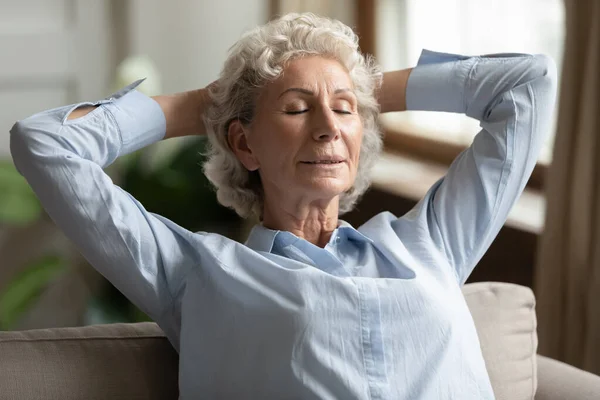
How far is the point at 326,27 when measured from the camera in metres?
1.82

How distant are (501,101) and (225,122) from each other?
0.55m

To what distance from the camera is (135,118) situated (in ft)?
5.82

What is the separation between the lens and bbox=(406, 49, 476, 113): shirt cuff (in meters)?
1.93

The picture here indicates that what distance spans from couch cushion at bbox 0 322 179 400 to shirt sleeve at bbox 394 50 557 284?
576 millimetres

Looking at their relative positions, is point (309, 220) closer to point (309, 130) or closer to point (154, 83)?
point (309, 130)

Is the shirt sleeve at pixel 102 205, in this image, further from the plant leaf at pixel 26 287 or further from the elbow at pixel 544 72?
the plant leaf at pixel 26 287

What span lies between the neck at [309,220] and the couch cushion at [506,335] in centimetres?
37

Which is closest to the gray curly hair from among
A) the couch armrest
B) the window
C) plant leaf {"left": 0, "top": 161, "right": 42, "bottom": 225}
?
the couch armrest

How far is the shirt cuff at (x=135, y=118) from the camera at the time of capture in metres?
1.77

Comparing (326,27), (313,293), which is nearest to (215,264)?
(313,293)

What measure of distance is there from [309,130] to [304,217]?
18cm

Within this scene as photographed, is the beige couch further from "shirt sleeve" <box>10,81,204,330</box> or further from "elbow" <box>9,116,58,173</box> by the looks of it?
"elbow" <box>9,116,58,173</box>

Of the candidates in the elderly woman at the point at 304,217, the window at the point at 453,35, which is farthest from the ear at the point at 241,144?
the window at the point at 453,35

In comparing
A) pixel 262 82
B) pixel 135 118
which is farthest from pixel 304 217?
pixel 135 118
